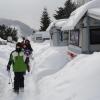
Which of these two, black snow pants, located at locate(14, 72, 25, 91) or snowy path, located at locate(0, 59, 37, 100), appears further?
black snow pants, located at locate(14, 72, 25, 91)

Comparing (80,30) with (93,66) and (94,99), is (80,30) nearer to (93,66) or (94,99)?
(93,66)

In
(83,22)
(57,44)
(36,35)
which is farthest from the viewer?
(36,35)

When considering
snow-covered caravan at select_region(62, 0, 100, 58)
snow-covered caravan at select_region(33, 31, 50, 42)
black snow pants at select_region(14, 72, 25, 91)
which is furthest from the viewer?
snow-covered caravan at select_region(33, 31, 50, 42)

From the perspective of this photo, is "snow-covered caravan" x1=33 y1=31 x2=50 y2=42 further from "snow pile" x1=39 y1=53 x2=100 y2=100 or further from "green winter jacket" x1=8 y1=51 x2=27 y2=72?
"snow pile" x1=39 y1=53 x2=100 y2=100

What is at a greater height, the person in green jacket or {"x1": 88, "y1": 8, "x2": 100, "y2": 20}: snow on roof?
{"x1": 88, "y1": 8, "x2": 100, "y2": 20}: snow on roof

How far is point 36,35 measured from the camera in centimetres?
7900

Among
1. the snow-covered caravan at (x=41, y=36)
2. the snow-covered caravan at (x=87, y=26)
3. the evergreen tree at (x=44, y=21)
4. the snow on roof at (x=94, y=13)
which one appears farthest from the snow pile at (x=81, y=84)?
the evergreen tree at (x=44, y=21)

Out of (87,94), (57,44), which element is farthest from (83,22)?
(57,44)

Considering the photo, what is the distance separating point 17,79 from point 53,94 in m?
2.81

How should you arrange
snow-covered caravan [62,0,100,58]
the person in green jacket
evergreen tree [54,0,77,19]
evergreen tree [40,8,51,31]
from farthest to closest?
evergreen tree [40,8,51,31], evergreen tree [54,0,77,19], snow-covered caravan [62,0,100,58], the person in green jacket

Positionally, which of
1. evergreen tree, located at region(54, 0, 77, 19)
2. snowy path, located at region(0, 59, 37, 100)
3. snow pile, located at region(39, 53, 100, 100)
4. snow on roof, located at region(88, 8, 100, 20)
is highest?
evergreen tree, located at region(54, 0, 77, 19)

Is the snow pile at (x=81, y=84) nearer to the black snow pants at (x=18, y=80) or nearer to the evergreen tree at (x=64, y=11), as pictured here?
the black snow pants at (x=18, y=80)

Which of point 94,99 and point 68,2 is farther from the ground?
point 68,2

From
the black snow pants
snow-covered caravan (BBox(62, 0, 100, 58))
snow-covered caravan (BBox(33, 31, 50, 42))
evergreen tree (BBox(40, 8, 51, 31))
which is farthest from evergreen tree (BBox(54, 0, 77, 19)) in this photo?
the black snow pants
